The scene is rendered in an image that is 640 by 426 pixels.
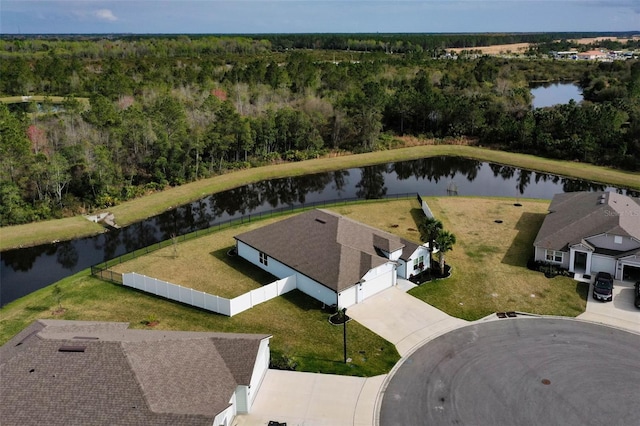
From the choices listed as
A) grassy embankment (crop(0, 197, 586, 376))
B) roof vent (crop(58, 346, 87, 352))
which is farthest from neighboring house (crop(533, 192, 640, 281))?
roof vent (crop(58, 346, 87, 352))

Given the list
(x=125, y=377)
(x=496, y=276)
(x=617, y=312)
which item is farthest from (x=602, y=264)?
(x=125, y=377)

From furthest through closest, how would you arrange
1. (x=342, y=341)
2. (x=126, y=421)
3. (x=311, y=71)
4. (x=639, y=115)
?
(x=311, y=71) < (x=639, y=115) < (x=342, y=341) < (x=126, y=421)

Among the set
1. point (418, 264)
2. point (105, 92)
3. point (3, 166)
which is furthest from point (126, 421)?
point (105, 92)

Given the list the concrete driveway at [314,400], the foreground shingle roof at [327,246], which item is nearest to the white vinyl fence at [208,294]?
the foreground shingle roof at [327,246]

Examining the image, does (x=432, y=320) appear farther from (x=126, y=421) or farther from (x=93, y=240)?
(x=93, y=240)

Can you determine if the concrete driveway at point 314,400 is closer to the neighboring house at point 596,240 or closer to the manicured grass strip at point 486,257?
the manicured grass strip at point 486,257

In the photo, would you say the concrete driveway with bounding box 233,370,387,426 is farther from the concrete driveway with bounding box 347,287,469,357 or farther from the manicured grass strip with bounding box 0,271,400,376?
the concrete driveway with bounding box 347,287,469,357

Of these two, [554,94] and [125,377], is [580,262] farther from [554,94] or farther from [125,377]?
[554,94]
